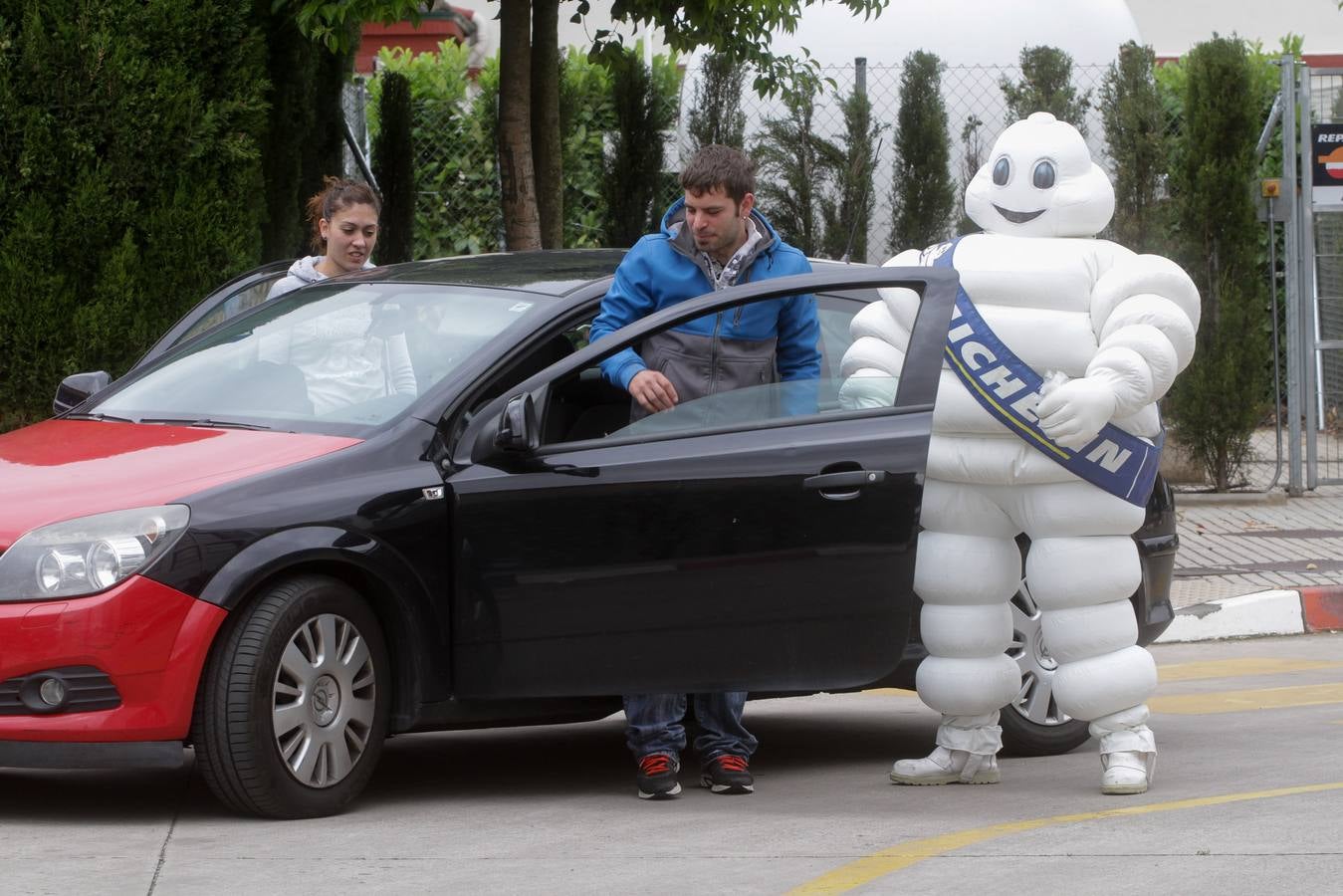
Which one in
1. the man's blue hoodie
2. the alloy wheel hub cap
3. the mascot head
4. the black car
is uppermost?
the mascot head

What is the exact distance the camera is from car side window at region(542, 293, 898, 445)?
18.6 feet

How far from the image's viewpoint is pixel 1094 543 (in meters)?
5.67

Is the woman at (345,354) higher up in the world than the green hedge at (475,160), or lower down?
lower down

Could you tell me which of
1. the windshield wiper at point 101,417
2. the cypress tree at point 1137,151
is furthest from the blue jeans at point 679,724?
the cypress tree at point 1137,151

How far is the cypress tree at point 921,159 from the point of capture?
46.2 ft

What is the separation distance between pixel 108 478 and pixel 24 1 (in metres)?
4.92

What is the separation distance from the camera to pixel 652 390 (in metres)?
5.49

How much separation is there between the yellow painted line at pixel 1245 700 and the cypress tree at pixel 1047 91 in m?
6.72

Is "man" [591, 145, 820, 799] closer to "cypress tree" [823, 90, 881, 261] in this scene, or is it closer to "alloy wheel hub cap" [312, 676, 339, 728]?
"alloy wheel hub cap" [312, 676, 339, 728]

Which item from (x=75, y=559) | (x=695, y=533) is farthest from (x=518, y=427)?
(x=75, y=559)

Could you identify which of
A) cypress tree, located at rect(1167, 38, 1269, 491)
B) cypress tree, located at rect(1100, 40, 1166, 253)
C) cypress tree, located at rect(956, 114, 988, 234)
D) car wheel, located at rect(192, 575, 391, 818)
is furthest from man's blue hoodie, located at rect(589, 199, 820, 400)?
Answer: cypress tree, located at rect(956, 114, 988, 234)

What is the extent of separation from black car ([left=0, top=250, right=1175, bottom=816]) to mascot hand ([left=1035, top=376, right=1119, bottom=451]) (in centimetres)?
37

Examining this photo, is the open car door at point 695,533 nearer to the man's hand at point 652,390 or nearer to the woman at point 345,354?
the man's hand at point 652,390

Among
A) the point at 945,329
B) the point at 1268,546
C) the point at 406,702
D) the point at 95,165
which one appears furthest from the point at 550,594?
the point at 1268,546
